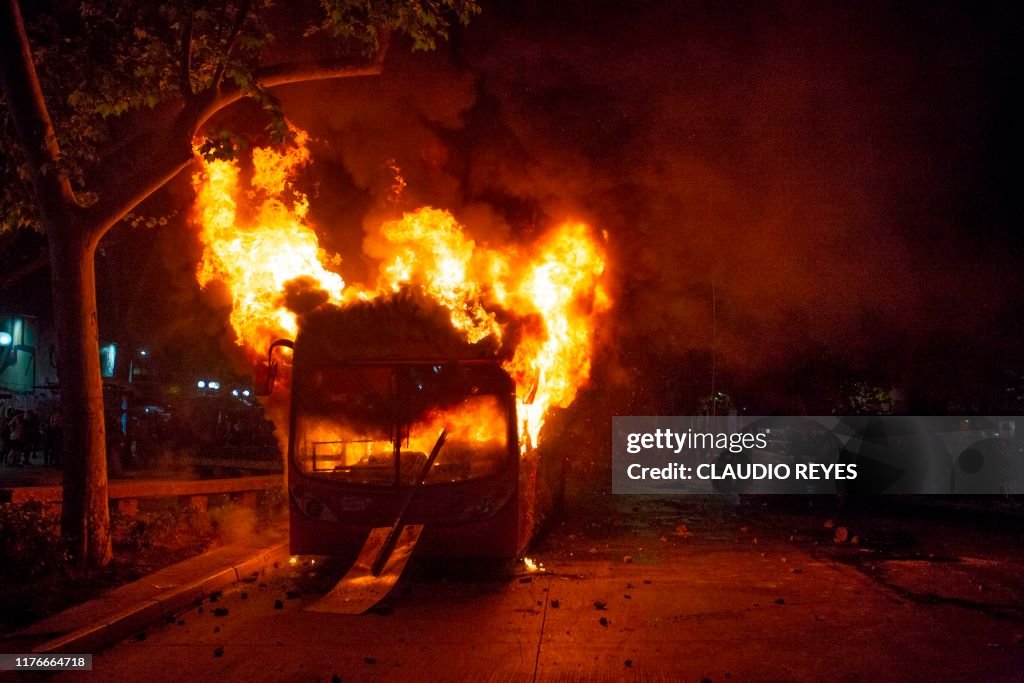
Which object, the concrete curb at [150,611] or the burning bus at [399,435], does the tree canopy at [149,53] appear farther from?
the concrete curb at [150,611]

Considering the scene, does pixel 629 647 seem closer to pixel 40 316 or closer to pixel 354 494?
pixel 354 494

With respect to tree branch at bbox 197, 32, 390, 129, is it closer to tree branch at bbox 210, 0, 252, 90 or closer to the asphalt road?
tree branch at bbox 210, 0, 252, 90

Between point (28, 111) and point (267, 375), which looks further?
point (267, 375)

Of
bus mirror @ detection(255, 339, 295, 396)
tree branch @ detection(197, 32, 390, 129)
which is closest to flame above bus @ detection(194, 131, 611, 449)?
bus mirror @ detection(255, 339, 295, 396)

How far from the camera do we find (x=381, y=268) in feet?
40.5

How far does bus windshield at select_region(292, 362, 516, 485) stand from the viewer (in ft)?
31.7

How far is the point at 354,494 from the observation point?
31.2ft

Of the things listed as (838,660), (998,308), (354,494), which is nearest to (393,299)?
(354,494)

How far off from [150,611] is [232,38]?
6.07 meters

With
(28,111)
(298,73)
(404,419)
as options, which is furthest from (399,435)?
(28,111)

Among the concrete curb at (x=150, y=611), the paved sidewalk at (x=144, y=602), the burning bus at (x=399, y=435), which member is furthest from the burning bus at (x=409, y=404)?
the paved sidewalk at (x=144, y=602)

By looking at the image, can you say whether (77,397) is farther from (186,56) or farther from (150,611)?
(186,56)

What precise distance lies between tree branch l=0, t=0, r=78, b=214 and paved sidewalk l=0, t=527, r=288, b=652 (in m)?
4.19

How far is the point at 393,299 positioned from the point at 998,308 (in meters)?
12.3
